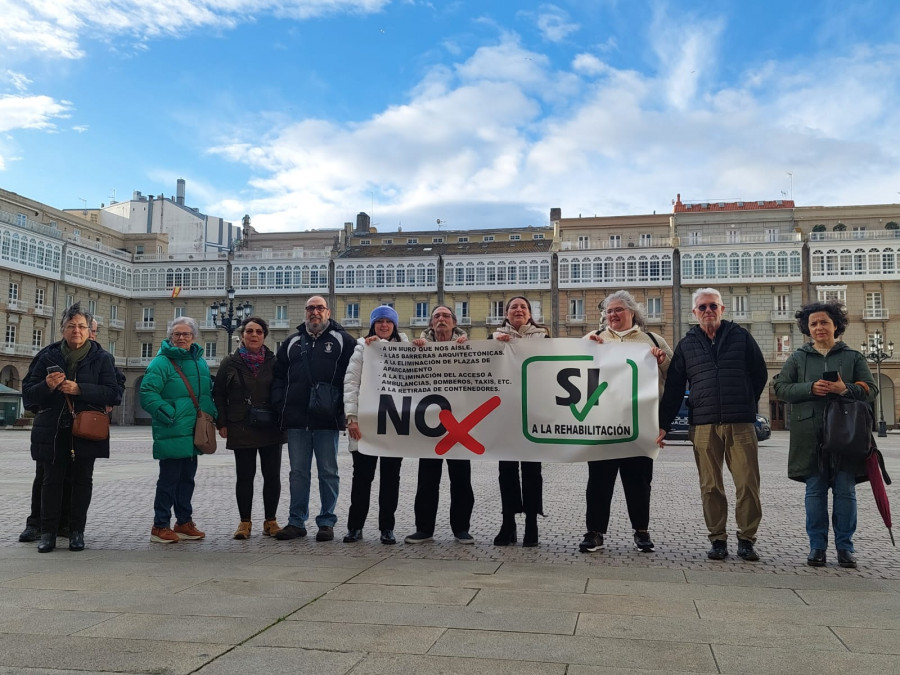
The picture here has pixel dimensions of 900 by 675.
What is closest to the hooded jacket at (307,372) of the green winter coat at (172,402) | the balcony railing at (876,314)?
the green winter coat at (172,402)

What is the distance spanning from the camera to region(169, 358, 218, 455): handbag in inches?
283

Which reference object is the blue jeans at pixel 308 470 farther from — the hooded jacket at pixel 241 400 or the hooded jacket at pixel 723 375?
the hooded jacket at pixel 723 375

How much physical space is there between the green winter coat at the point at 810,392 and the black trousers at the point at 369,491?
3.15 meters

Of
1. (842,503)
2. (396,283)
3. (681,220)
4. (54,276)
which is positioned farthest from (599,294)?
(842,503)

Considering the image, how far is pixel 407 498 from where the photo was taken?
428 inches

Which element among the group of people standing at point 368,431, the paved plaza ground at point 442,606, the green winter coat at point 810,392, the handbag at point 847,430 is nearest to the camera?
the paved plaza ground at point 442,606

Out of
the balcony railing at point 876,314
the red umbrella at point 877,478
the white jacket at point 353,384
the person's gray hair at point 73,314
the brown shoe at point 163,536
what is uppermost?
the balcony railing at point 876,314

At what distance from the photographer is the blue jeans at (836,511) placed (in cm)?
602

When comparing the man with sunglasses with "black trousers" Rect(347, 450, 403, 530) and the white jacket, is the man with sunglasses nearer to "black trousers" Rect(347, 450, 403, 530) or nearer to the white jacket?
"black trousers" Rect(347, 450, 403, 530)

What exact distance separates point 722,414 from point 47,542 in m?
5.34

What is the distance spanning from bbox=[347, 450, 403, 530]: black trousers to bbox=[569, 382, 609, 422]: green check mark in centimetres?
154

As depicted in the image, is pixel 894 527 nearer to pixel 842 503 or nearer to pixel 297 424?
pixel 842 503

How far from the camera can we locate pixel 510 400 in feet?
23.8

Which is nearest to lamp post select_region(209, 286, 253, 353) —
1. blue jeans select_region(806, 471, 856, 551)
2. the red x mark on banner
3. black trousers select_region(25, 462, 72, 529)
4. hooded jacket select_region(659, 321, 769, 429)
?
black trousers select_region(25, 462, 72, 529)
